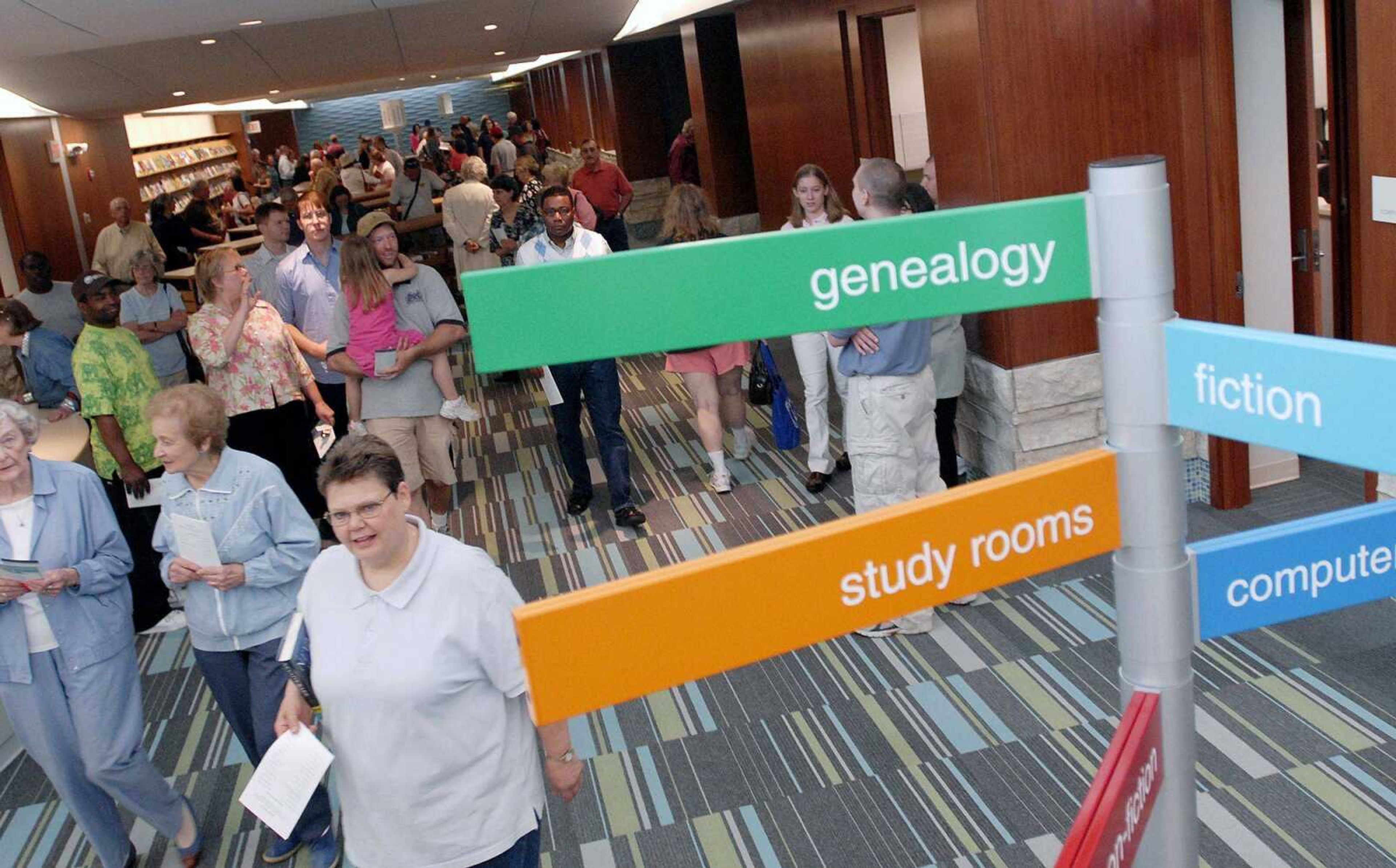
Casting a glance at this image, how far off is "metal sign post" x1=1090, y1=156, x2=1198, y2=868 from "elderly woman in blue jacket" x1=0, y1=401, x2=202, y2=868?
3.02 metres

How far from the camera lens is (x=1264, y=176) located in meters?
5.39

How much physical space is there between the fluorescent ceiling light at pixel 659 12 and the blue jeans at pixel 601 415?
16.5ft

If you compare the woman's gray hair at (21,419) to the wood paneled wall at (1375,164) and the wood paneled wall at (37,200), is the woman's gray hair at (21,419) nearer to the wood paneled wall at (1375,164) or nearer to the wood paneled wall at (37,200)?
the wood paneled wall at (1375,164)

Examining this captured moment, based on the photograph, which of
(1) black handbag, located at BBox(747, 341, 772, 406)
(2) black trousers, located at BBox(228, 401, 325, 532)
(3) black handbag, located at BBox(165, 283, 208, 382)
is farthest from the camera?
(1) black handbag, located at BBox(747, 341, 772, 406)

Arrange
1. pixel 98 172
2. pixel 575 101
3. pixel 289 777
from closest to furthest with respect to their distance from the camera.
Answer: pixel 289 777 < pixel 98 172 < pixel 575 101

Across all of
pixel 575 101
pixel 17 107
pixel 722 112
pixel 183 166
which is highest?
pixel 575 101

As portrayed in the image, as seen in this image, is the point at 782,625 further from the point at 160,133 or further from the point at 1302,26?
the point at 160,133

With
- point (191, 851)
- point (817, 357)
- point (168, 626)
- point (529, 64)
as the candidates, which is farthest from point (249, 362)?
point (529, 64)

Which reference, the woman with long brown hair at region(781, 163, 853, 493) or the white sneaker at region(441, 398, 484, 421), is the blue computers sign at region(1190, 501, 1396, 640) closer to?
the woman with long brown hair at region(781, 163, 853, 493)

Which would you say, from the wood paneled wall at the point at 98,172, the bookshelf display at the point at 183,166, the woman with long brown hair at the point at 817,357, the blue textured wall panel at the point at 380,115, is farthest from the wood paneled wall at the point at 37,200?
the blue textured wall panel at the point at 380,115

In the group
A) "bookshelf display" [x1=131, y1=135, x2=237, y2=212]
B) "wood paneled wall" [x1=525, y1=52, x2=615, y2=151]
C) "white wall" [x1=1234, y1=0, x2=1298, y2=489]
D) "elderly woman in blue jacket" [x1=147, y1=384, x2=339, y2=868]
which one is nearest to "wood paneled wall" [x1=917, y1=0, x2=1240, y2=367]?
"white wall" [x1=1234, y1=0, x2=1298, y2=489]

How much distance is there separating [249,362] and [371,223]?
33.0 inches

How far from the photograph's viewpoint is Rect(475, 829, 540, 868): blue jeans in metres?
2.62

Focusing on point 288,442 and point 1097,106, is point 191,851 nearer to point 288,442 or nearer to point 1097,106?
point 288,442
